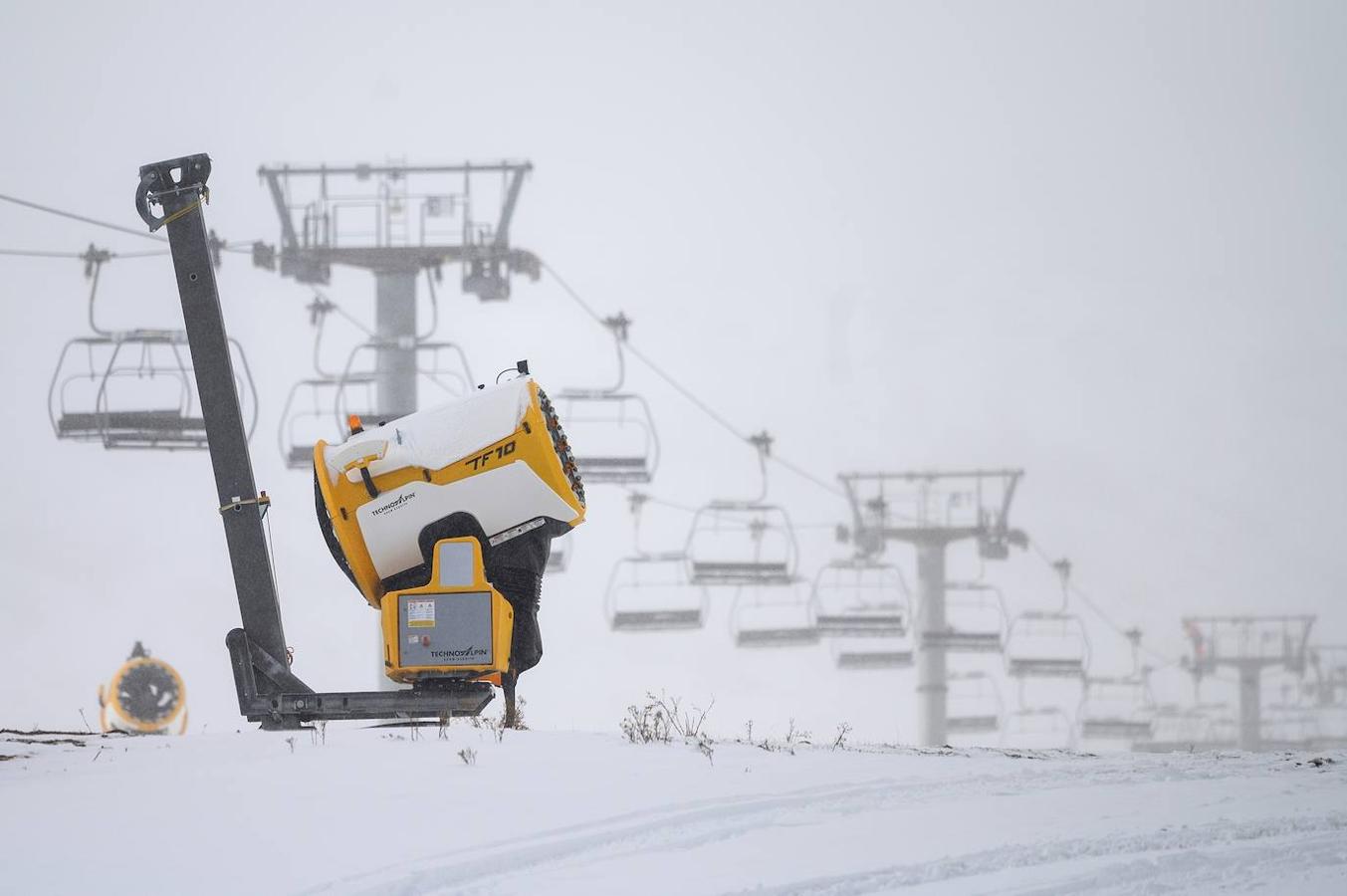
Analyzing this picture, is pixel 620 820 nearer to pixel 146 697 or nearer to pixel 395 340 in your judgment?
pixel 146 697

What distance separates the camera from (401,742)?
932cm

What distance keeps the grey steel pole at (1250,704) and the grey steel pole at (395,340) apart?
163 feet

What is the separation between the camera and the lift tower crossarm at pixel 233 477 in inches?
337

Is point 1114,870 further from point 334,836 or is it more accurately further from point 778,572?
point 778,572

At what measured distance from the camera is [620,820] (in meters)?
7.26

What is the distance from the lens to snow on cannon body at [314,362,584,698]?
8.22 metres

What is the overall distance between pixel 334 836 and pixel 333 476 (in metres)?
2.19

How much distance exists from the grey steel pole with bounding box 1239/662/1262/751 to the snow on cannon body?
6390 cm

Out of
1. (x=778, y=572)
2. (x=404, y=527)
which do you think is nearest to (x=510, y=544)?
(x=404, y=527)

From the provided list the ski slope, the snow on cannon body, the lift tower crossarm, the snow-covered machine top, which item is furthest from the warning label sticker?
the ski slope

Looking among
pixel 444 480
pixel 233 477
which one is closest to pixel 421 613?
pixel 444 480

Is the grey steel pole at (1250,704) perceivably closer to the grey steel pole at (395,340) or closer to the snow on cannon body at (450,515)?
the grey steel pole at (395,340)

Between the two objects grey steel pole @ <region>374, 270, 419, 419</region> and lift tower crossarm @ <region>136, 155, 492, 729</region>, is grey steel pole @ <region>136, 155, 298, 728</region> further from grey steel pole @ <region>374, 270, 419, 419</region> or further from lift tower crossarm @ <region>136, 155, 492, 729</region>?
grey steel pole @ <region>374, 270, 419, 419</region>

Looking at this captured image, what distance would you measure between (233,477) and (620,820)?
2923 millimetres
